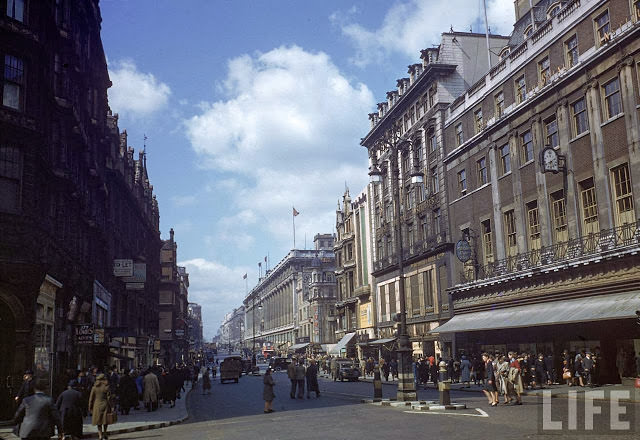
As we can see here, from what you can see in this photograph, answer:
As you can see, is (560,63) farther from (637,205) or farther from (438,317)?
(438,317)

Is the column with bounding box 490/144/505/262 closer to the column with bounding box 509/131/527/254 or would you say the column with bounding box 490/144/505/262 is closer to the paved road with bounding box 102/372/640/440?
the column with bounding box 509/131/527/254

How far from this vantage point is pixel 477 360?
35406 millimetres

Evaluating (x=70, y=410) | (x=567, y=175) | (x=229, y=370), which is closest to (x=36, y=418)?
(x=70, y=410)

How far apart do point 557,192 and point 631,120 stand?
6127mm

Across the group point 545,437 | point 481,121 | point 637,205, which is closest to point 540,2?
point 481,121

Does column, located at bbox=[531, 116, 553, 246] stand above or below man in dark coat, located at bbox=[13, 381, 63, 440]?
above

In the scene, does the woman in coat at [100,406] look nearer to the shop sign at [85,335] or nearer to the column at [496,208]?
the shop sign at [85,335]

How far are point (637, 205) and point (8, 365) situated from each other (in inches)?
929

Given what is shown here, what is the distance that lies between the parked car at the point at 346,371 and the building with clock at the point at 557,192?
8839mm

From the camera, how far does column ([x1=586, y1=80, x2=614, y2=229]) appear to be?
26.9 meters

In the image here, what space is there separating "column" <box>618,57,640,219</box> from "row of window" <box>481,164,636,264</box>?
0.72 metres

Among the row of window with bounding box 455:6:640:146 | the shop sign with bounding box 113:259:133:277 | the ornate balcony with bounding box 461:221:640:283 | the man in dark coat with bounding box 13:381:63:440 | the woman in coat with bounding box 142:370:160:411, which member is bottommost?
the woman in coat with bounding box 142:370:160:411

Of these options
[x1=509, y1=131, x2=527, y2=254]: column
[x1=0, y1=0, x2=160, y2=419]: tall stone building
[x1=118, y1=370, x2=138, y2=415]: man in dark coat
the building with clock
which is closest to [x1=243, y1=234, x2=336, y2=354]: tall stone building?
the building with clock

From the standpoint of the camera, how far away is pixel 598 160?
90.5ft
